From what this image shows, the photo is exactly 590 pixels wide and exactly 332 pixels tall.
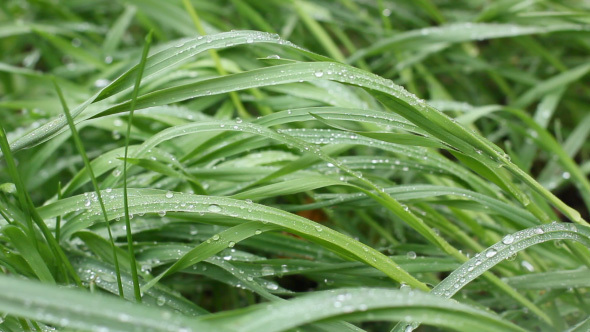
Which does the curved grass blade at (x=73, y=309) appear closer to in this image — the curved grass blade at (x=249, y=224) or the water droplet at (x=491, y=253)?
the curved grass blade at (x=249, y=224)

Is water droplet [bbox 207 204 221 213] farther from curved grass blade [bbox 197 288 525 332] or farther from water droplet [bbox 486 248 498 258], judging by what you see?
water droplet [bbox 486 248 498 258]

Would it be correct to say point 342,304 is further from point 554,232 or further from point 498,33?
point 498,33

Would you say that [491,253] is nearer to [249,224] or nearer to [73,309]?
[249,224]

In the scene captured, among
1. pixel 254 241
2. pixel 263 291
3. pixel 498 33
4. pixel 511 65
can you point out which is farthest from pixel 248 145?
pixel 511 65

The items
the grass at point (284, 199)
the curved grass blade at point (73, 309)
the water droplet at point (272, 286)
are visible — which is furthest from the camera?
the water droplet at point (272, 286)

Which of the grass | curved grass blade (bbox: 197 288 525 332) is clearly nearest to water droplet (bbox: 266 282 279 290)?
the grass

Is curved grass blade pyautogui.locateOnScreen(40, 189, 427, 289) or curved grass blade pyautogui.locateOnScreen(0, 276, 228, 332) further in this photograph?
curved grass blade pyautogui.locateOnScreen(40, 189, 427, 289)

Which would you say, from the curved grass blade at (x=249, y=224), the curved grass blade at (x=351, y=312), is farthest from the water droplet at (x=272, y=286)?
the curved grass blade at (x=351, y=312)

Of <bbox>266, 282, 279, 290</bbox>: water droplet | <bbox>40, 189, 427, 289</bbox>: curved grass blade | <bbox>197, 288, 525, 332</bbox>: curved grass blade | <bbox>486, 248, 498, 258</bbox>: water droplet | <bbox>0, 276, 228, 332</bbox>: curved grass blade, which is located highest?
<bbox>486, 248, 498, 258</bbox>: water droplet
